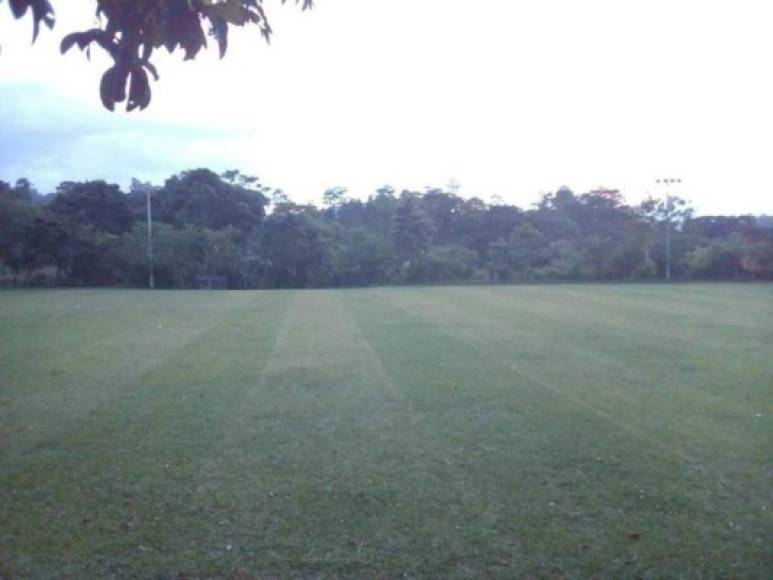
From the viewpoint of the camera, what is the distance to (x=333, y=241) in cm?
5091

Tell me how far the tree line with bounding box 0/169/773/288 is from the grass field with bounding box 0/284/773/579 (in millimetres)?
32394

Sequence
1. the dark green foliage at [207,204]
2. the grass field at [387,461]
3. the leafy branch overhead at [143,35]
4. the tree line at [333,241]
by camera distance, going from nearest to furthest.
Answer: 1. the leafy branch overhead at [143,35]
2. the grass field at [387,461]
3. the tree line at [333,241]
4. the dark green foliage at [207,204]

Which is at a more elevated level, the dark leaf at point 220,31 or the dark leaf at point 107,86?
the dark leaf at point 220,31

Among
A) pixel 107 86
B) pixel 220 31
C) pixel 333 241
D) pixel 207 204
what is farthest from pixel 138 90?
pixel 207 204

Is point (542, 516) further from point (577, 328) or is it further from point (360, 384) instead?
point (577, 328)

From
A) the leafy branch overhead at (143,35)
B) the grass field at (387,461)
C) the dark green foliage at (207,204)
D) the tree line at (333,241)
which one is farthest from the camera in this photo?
the dark green foliage at (207,204)

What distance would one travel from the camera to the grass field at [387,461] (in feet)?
13.1

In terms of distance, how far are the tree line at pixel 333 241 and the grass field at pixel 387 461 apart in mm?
32394

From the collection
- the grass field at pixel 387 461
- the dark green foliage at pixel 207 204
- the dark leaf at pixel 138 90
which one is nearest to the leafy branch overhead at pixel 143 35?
the dark leaf at pixel 138 90

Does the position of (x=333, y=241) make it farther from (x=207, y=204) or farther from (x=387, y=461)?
(x=387, y=461)

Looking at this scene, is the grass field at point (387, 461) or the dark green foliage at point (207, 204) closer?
the grass field at point (387, 461)

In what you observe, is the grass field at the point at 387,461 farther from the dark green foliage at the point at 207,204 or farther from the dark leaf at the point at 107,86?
the dark green foliage at the point at 207,204

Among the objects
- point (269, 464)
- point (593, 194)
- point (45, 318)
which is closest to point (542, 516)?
point (269, 464)

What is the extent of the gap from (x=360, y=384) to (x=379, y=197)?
6140cm
